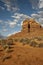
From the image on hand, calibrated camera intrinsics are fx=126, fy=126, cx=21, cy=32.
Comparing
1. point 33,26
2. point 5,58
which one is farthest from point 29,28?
point 5,58

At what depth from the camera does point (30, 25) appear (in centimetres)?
7844

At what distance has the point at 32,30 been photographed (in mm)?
Result: 75562

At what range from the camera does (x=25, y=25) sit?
79.4m

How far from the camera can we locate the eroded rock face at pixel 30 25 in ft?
246

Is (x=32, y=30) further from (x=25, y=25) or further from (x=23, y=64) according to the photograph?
(x=23, y=64)

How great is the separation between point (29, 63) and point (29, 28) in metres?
68.2

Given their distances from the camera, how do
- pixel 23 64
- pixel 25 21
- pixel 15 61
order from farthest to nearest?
pixel 25 21 → pixel 15 61 → pixel 23 64

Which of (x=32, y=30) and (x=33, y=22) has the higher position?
(x=33, y=22)

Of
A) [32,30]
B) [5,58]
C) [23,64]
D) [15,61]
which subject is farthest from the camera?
[32,30]

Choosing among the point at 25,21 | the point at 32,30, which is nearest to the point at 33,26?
the point at 32,30

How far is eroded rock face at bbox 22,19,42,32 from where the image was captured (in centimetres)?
7486

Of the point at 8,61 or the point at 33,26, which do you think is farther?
the point at 33,26

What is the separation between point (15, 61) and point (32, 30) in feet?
214

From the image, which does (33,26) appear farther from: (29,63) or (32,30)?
(29,63)
